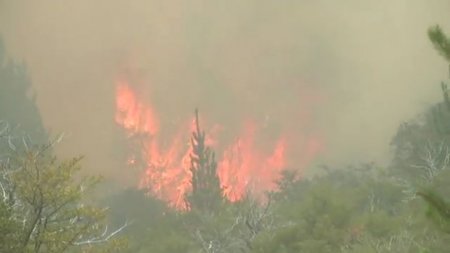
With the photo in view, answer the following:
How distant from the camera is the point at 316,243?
57.6 ft

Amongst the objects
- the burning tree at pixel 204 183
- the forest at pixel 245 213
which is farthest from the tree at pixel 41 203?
the burning tree at pixel 204 183

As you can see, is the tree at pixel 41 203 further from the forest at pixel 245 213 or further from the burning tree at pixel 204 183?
the burning tree at pixel 204 183

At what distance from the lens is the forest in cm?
922

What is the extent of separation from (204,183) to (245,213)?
53.3ft

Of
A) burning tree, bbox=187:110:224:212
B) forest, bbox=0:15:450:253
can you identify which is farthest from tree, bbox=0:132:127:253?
burning tree, bbox=187:110:224:212

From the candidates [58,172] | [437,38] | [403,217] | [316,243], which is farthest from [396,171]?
[437,38]

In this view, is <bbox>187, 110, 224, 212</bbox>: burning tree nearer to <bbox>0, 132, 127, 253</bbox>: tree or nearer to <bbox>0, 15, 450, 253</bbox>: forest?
<bbox>0, 15, 450, 253</bbox>: forest

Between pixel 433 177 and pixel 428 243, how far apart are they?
8.27 meters

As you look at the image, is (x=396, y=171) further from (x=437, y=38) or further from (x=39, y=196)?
(x=437, y=38)

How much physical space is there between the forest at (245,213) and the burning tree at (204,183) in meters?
0.08

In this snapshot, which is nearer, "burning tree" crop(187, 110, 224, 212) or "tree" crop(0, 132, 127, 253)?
"tree" crop(0, 132, 127, 253)

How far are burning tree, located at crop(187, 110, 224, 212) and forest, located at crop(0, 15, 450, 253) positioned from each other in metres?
0.08

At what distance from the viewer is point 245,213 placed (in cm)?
2327

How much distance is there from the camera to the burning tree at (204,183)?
3841 centimetres
